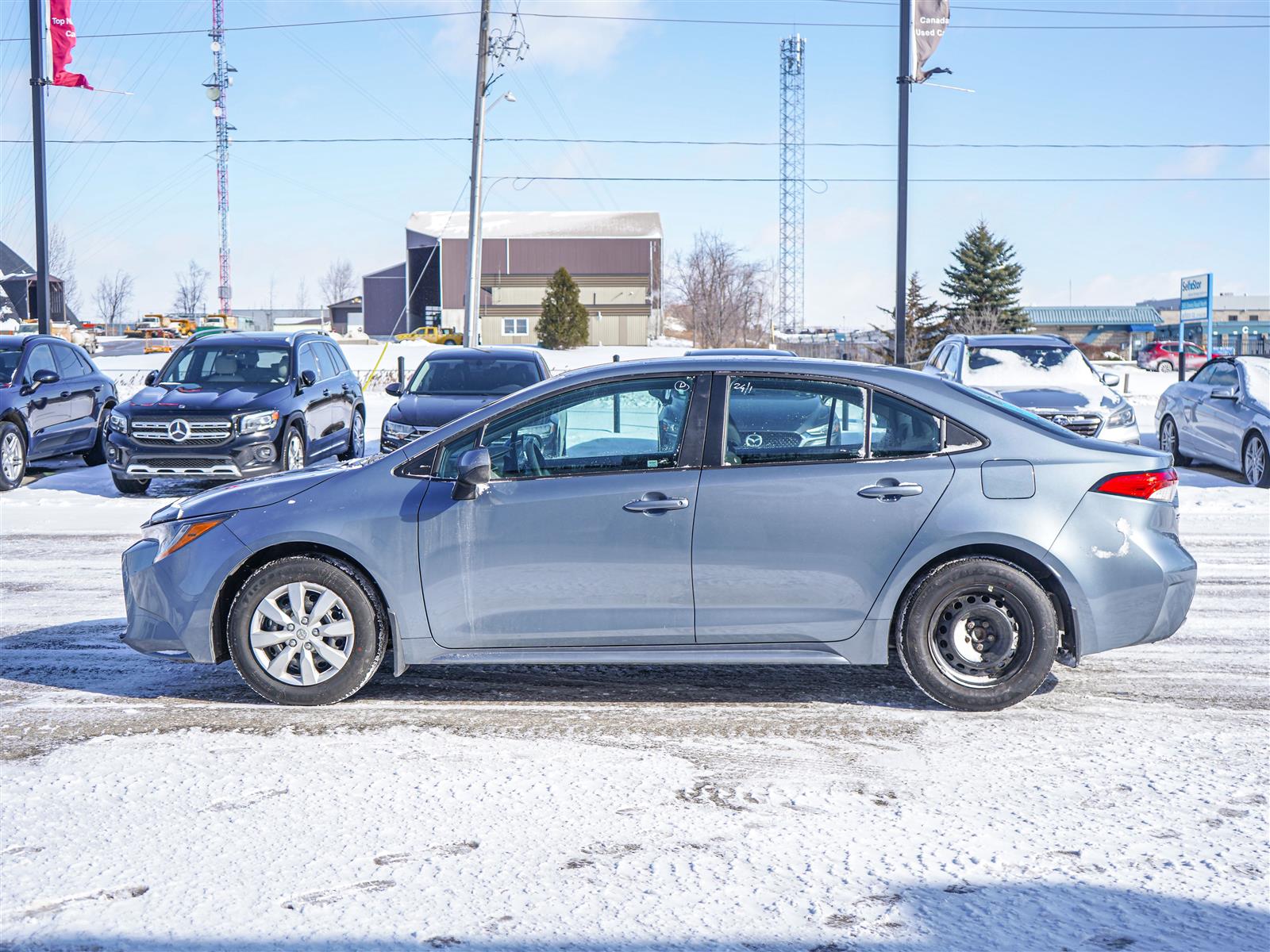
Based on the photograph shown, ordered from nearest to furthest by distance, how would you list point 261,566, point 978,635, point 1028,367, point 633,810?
point 633,810 → point 978,635 → point 261,566 → point 1028,367

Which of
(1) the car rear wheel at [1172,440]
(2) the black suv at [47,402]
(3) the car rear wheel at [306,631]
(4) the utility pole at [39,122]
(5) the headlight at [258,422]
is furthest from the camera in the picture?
(4) the utility pole at [39,122]

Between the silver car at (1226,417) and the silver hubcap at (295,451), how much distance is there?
9.84 metres

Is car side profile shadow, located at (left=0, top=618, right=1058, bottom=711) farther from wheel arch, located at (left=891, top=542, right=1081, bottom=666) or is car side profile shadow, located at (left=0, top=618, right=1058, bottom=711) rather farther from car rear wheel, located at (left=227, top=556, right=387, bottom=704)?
wheel arch, located at (left=891, top=542, right=1081, bottom=666)

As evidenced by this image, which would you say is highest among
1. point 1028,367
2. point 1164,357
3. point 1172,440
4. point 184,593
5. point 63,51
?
point 63,51

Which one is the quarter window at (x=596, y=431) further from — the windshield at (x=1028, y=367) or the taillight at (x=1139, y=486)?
the windshield at (x=1028, y=367)

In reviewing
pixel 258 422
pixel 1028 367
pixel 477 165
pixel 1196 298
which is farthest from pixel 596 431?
pixel 1196 298

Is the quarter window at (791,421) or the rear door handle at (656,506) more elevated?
the quarter window at (791,421)

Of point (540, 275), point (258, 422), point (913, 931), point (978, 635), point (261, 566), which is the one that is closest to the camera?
point (913, 931)

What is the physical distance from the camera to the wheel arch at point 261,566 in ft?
18.0

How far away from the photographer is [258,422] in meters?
→ 13.2

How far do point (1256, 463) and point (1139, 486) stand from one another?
1015 cm

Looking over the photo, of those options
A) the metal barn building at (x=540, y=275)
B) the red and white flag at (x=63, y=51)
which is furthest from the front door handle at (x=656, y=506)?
the metal barn building at (x=540, y=275)

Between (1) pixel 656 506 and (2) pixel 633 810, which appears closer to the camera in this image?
(2) pixel 633 810

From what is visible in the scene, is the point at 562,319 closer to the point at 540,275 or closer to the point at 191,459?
the point at 540,275
